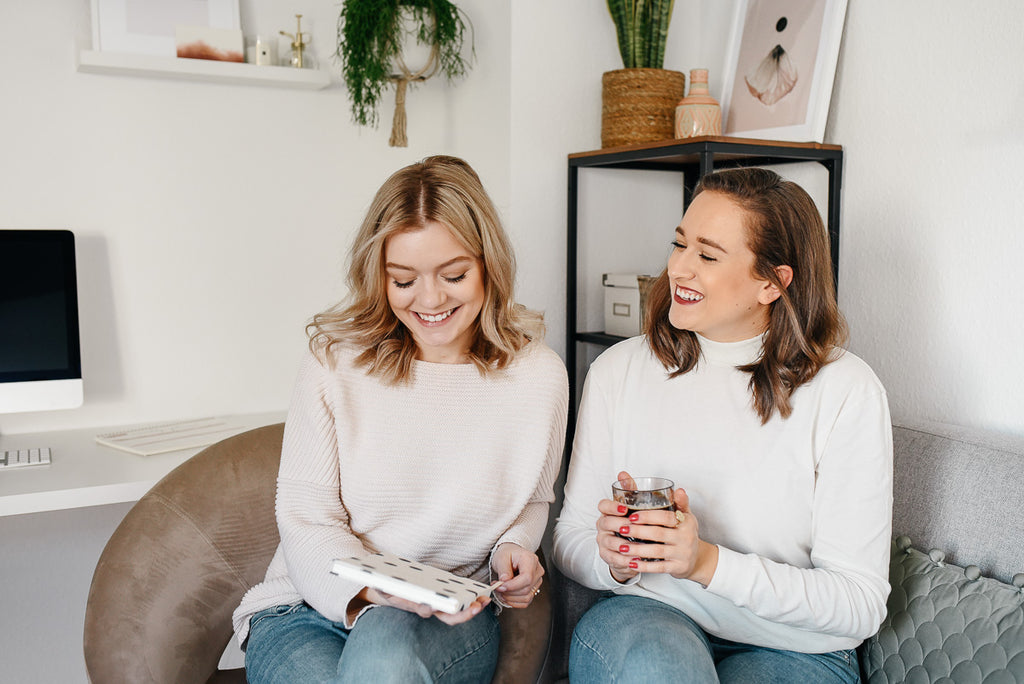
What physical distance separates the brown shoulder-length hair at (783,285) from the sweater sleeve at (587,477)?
0.82 ft

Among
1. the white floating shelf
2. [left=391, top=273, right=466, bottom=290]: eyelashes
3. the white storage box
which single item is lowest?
the white storage box

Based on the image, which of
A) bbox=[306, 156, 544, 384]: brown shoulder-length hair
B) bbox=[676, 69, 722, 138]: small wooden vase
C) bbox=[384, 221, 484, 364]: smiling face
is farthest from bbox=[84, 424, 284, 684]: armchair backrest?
bbox=[676, 69, 722, 138]: small wooden vase

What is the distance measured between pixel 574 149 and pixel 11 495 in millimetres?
1435

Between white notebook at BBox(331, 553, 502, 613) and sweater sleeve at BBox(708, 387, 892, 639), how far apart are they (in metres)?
0.36

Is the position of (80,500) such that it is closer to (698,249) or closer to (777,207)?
(698,249)

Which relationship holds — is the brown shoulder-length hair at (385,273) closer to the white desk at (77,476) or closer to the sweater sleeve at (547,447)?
the sweater sleeve at (547,447)

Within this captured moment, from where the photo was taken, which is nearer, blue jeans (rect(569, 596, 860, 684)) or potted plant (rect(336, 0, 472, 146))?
blue jeans (rect(569, 596, 860, 684))

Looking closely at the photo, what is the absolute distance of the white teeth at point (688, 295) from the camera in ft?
4.61

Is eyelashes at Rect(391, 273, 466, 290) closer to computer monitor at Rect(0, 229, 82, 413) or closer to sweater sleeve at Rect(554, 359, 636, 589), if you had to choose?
sweater sleeve at Rect(554, 359, 636, 589)

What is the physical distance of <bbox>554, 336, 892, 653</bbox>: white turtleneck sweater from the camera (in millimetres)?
1278

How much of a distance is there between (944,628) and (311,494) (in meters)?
0.97

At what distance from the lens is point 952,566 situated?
1.37 m

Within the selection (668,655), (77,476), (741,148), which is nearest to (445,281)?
(668,655)

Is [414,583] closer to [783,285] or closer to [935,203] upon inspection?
[783,285]
